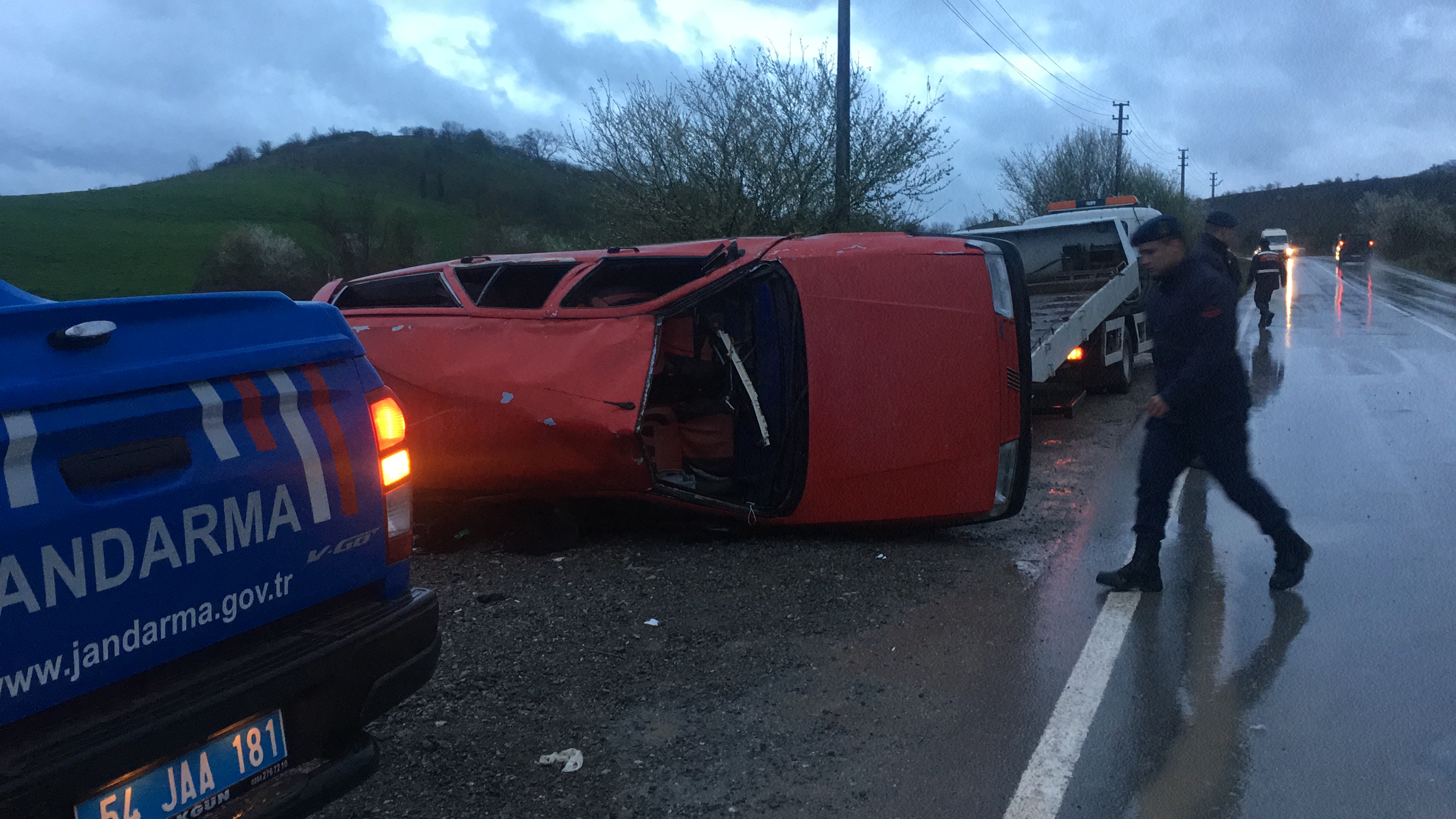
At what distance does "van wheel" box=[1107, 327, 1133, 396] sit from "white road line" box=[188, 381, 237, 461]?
35.0 ft

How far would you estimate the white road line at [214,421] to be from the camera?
223 cm

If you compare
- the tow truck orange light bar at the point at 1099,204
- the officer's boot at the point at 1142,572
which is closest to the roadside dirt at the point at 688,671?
the officer's boot at the point at 1142,572

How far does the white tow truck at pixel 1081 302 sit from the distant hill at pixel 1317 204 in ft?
294

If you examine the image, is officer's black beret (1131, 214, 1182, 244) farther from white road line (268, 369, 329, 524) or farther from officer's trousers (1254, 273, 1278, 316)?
officer's trousers (1254, 273, 1278, 316)

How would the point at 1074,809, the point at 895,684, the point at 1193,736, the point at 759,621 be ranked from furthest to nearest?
the point at 759,621, the point at 895,684, the point at 1193,736, the point at 1074,809

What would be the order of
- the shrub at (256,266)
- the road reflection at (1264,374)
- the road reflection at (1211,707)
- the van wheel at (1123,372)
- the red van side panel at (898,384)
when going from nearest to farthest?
the road reflection at (1211,707)
the red van side panel at (898,384)
the road reflection at (1264,374)
the van wheel at (1123,372)
the shrub at (256,266)

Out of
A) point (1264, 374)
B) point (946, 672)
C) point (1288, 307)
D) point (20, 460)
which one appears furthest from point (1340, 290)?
point (20, 460)

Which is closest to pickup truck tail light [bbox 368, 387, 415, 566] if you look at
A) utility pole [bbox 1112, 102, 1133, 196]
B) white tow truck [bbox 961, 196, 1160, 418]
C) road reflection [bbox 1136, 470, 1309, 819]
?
road reflection [bbox 1136, 470, 1309, 819]

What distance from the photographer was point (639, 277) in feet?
21.0

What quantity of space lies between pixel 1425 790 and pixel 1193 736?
65 cm

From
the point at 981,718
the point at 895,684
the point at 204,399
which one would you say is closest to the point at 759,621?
the point at 895,684

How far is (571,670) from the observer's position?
13.4 ft

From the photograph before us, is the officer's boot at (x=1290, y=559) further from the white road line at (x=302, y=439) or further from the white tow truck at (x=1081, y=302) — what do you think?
the white road line at (x=302, y=439)

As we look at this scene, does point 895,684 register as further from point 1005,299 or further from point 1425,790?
point 1005,299
